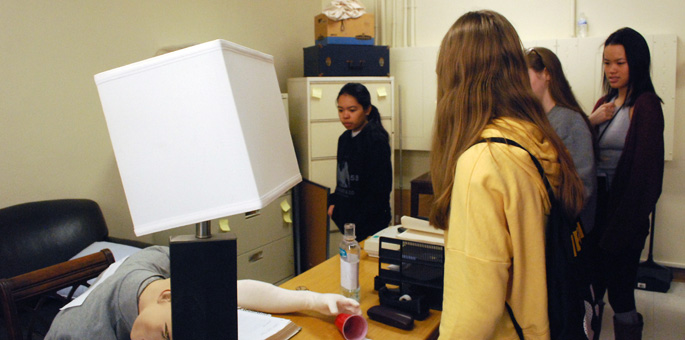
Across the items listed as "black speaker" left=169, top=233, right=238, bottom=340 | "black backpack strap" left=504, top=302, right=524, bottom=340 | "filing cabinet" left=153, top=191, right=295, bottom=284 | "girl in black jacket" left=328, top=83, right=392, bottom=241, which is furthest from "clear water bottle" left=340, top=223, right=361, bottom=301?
"filing cabinet" left=153, top=191, right=295, bottom=284

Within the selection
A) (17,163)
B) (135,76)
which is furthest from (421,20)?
(135,76)

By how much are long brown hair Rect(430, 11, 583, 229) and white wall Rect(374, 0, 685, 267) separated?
2.90 metres

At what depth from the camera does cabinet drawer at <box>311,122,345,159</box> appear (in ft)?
12.0

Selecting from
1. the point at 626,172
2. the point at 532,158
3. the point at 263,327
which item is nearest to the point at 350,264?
the point at 263,327

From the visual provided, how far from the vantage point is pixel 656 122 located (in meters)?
2.28

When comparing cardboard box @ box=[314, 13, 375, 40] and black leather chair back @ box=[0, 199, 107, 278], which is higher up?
cardboard box @ box=[314, 13, 375, 40]

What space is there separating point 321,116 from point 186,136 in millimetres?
2968

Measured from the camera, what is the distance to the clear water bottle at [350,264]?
4.78 ft

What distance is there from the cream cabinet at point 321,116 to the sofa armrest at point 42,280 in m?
2.18

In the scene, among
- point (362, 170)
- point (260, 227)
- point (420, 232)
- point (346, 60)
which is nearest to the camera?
point (420, 232)

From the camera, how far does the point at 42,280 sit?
1.44m

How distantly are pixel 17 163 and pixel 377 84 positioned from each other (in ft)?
7.80

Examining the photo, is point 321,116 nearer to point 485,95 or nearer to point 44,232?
point 44,232

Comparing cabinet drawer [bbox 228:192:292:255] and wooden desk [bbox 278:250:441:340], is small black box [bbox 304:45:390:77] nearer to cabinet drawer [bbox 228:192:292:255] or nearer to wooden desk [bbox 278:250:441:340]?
cabinet drawer [bbox 228:192:292:255]
